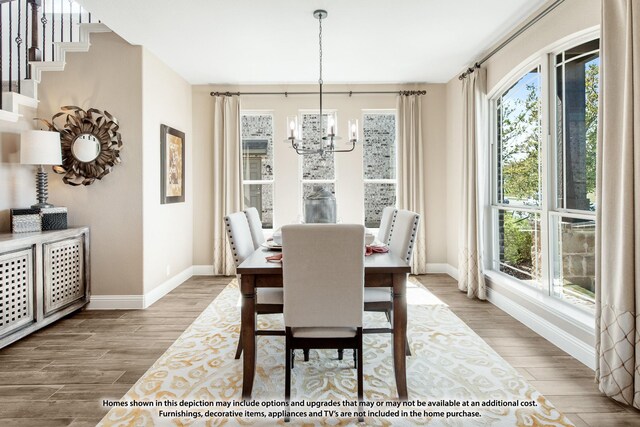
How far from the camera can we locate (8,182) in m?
3.42

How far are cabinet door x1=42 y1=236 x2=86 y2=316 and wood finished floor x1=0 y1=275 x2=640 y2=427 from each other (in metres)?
0.23

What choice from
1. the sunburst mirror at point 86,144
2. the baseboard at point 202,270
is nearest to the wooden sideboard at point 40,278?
the sunburst mirror at point 86,144

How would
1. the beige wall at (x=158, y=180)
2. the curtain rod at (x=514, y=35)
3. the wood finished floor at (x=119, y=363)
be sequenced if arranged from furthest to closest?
1. the beige wall at (x=158, y=180)
2. the curtain rod at (x=514, y=35)
3. the wood finished floor at (x=119, y=363)

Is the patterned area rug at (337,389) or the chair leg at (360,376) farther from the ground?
the chair leg at (360,376)

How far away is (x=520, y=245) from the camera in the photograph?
3.81 m

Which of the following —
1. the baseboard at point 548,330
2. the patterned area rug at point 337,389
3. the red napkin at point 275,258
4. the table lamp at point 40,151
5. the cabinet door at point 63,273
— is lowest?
the patterned area rug at point 337,389

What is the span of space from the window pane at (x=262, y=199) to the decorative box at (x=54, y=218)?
2375 mm

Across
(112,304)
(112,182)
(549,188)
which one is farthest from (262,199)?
(549,188)

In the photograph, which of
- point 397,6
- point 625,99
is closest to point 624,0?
point 625,99

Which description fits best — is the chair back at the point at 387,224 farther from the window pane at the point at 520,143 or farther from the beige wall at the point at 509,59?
the beige wall at the point at 509,59

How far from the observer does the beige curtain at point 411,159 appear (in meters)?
5.32

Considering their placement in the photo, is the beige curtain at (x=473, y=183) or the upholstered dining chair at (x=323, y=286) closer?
the upholstered dining chair at (x=323, y=286)

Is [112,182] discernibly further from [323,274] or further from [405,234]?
[405,234]

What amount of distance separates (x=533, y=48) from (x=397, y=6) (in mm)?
1315
